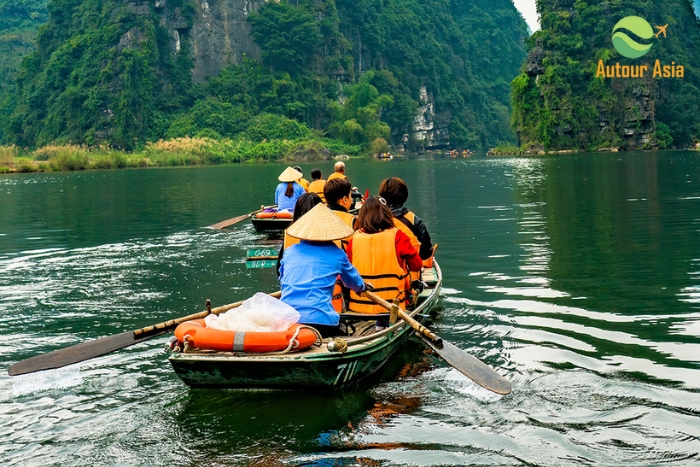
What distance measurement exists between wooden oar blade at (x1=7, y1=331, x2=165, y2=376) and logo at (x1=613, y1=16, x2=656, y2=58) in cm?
7346

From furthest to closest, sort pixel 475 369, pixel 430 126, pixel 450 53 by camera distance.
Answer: pixel 450 53 < pixel 430 126 < pixel 475 369

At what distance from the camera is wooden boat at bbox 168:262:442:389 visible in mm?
5961

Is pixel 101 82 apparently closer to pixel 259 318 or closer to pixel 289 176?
pixel 289 176

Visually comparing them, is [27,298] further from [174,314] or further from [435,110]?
[435,110]

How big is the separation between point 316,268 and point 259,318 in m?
0.71

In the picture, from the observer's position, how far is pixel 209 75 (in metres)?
86.6

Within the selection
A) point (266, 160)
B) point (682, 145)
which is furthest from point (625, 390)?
point (682, 145)

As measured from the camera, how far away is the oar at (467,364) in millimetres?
5973

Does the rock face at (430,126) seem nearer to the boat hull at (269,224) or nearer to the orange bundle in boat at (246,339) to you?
the boat hull at (269,224)

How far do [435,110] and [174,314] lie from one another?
105969 mm

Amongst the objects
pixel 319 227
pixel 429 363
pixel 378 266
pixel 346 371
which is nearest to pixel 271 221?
pixel 378 266

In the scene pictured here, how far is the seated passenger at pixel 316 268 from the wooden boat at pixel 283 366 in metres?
0.27

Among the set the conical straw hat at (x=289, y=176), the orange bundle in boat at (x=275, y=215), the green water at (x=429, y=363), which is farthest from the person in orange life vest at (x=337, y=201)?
the orange bundle in boat at (x=275, y=215)

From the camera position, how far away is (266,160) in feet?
243
